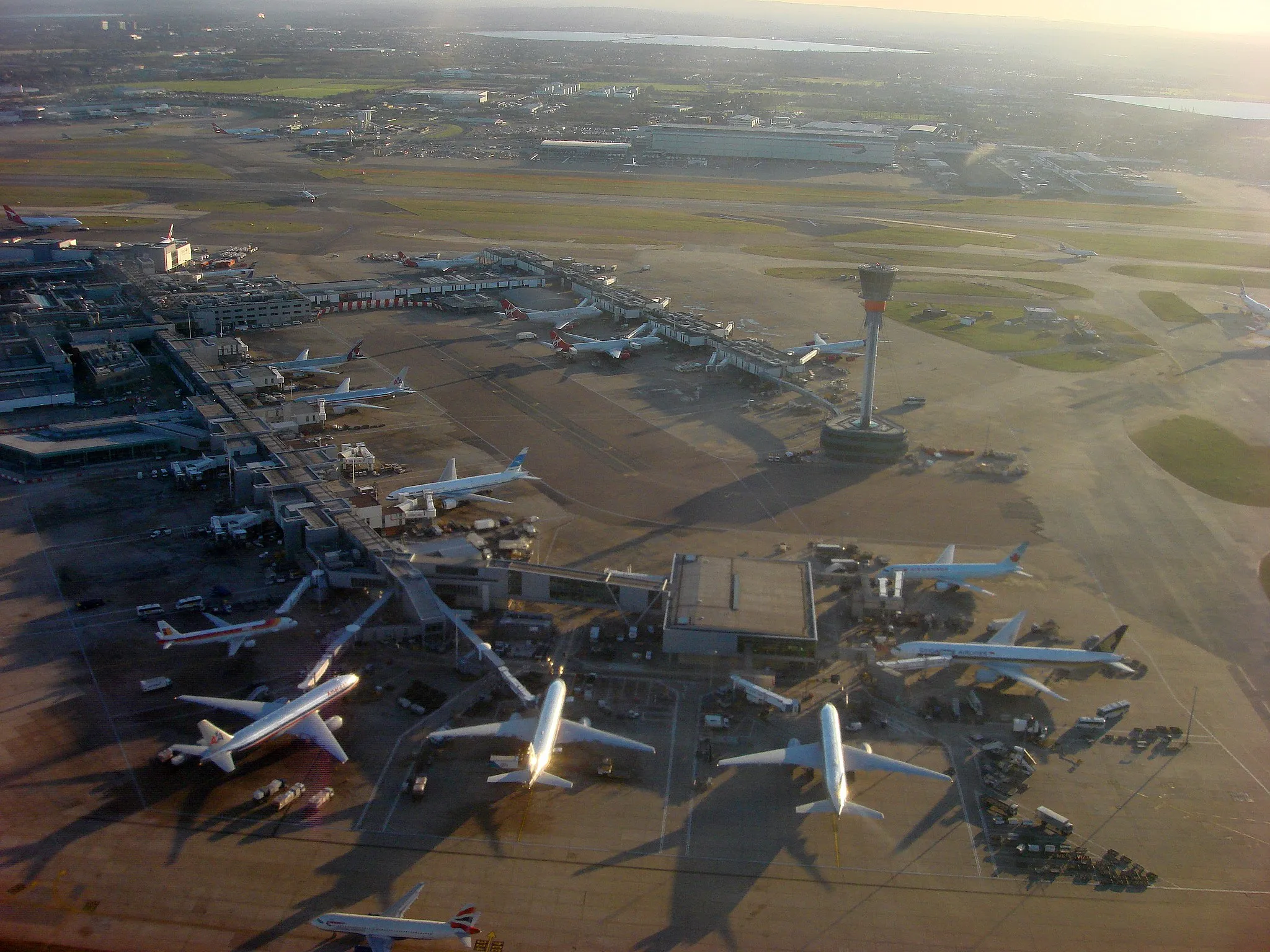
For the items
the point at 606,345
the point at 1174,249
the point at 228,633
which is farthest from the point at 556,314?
the point at 1174,249

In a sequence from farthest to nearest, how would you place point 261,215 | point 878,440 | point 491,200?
point 491,200 → point 261,215 → point 878,440

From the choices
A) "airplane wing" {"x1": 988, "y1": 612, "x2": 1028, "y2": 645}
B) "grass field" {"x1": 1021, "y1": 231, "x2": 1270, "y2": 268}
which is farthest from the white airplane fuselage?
"grass field" {"x1": 1021, "y1": 231, "x2": 1270, "y2": 268}

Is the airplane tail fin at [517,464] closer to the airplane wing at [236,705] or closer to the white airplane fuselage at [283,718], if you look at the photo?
the white airplane fuselage at [283,718]

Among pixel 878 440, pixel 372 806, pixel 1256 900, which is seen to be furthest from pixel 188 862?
pixel 878 440

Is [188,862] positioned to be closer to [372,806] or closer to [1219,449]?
[372,806]

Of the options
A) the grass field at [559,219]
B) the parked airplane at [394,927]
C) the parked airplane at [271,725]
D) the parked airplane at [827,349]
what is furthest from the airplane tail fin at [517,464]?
the grass field at [559,219]

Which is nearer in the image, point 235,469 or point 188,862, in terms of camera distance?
point 188,862

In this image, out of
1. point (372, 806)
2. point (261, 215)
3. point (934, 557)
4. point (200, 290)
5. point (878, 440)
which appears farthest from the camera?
point (261, 215)
